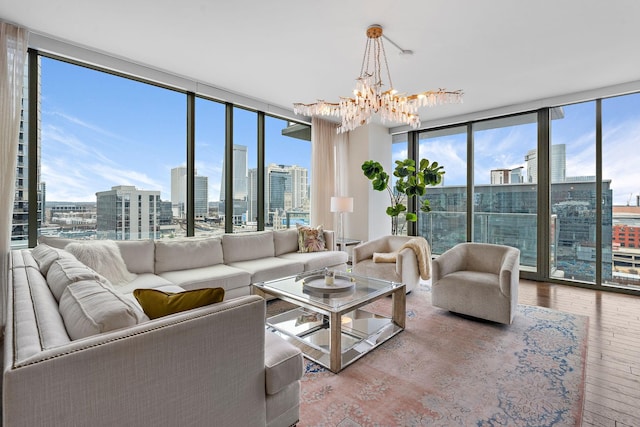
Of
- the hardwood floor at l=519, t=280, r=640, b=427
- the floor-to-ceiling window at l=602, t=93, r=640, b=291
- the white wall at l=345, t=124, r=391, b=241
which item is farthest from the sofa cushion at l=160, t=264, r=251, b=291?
the floor-to-ceiling window at l=602, t=93, r=640, b=291

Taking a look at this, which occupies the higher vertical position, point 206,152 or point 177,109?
point 177,109

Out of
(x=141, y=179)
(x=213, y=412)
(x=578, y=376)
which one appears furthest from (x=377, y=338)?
(x=141, y=179)

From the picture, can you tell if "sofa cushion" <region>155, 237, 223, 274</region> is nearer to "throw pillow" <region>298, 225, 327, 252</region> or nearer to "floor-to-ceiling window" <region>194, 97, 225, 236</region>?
"floor-to-ceiling window" <region>194, 97, 225, 236</region>

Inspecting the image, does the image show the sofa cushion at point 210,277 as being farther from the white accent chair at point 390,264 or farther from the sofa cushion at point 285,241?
the white accent chair at point 390,264

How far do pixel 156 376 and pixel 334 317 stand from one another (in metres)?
1.29

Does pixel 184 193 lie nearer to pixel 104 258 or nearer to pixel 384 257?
pixel 104 258

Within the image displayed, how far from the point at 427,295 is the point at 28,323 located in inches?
146

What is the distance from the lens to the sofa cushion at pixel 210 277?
291cm

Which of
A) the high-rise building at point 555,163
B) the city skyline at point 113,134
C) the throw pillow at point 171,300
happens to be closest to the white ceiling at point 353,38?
the city skyline at point 113,134

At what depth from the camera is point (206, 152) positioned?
4203 mm

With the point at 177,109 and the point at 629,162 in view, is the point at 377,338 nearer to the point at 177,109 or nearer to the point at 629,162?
the point at 177,109

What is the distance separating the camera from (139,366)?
100 centimetres

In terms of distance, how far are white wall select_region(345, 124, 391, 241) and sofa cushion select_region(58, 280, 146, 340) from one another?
4696 millimetres

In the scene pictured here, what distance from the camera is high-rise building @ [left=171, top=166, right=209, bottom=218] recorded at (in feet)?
12.9
